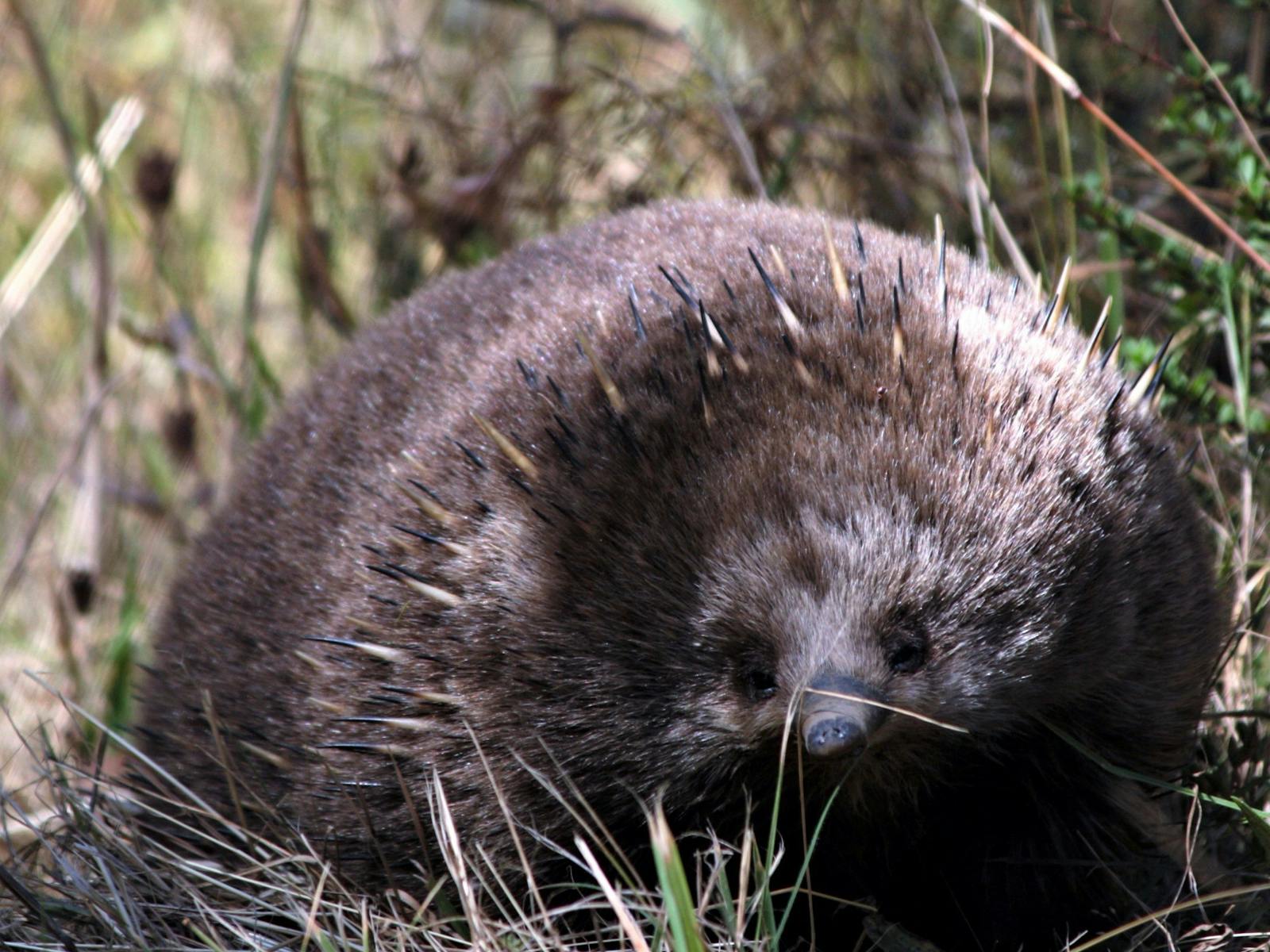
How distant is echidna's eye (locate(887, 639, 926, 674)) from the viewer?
181 centimetres

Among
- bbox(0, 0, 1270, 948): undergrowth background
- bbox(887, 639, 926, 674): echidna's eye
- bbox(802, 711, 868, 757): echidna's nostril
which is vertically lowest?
bbox(887, 639, 926, 674): echidna's eye

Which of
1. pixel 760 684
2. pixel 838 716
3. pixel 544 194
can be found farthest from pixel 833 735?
pixel 544 194

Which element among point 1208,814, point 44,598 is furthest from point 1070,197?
point 44,598

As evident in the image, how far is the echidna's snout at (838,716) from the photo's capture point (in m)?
1.65

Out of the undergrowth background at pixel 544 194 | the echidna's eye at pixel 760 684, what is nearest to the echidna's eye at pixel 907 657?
the echidna's eye at pixel 760 684

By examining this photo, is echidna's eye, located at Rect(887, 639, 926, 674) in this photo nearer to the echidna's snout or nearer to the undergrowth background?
the echidna's snout

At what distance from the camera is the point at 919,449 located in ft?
6.15

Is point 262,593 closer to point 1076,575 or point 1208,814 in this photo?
point 1076,575

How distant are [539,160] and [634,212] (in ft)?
5.71

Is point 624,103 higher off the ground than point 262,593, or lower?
higher

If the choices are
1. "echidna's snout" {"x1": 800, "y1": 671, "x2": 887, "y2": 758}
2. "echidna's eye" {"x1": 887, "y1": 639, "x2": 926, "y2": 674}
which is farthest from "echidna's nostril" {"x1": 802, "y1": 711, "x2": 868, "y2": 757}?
"echidna's eye" {"x1": 887, "y1": 639, "x2": 926, "y2": 674}

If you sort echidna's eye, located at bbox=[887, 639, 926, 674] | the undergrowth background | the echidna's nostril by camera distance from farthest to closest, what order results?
the undergrowth background < echidna's eye, located at bbox=[887, 639, 926, 674] < the echidna's nostril

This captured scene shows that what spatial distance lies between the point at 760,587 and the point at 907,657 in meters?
0.20

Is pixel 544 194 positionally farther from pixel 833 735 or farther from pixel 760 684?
pixel 833 735
